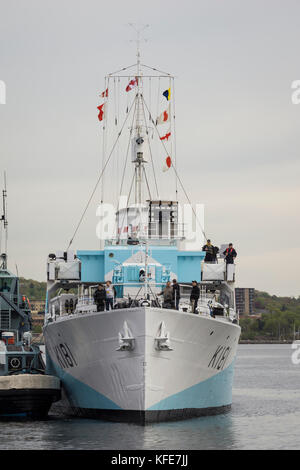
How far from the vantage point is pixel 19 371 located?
117 feet

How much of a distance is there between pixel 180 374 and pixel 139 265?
5452 mm

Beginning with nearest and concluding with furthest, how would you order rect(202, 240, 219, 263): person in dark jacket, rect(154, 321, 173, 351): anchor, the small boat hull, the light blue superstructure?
rect(154, 321, 173, 351): anchor, the small boat hull, the light blue superstructure, rect(202, 240, 219, 263): person in dark jacket

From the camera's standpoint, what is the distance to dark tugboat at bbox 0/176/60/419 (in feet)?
104

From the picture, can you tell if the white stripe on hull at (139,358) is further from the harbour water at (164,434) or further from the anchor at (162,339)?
the harbour water at (164,434)

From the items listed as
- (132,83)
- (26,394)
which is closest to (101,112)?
(132,83)

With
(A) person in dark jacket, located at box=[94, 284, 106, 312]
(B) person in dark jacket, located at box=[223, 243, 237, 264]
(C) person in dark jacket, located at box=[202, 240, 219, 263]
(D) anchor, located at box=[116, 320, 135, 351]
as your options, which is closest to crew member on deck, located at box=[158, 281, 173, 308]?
(D) anchor, located at box=[116, 320, 135, 351]

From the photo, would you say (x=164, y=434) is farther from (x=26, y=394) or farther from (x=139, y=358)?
(x=26, y=394)

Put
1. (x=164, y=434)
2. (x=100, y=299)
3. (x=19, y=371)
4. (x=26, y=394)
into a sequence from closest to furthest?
(x=164, y=434)
(x=100, y=299)
(x=26, y=394)
(x=19, y=371)

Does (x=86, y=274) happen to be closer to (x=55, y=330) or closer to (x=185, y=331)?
(x=55, y=330)

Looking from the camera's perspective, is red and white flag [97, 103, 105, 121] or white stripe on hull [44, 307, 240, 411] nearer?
white stripe on hull [44, 307, 240, 411]

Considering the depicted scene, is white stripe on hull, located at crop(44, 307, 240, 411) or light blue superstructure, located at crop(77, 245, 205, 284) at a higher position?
light blue superstructure, located at crop(77, 245, 205, 284)

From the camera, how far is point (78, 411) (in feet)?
104

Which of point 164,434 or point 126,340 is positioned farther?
point 126,340

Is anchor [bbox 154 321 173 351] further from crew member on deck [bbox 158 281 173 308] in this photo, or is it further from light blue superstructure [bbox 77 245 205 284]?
light blue superstructure [bbox 77 245 205 284]
